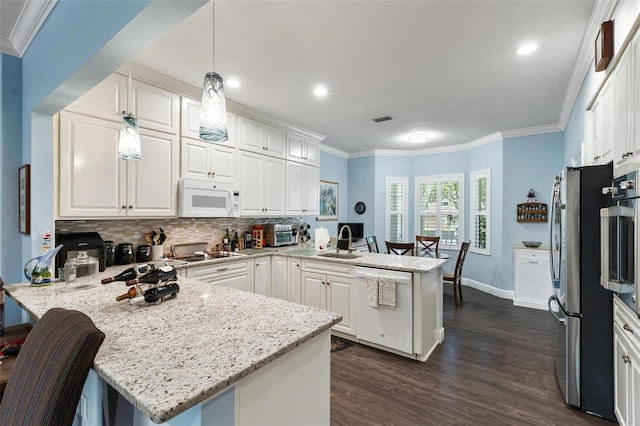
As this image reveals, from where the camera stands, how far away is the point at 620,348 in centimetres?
175

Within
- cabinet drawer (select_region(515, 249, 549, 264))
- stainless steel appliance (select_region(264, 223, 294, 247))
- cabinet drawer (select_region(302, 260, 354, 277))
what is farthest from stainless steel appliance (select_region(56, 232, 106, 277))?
cabinet drawer (select_region(515, 249, 549, 264))

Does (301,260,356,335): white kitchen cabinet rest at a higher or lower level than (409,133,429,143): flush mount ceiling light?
lower

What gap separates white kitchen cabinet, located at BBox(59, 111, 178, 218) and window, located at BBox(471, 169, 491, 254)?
199 inches

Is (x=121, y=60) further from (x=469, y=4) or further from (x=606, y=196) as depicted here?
(x=606, y=196)

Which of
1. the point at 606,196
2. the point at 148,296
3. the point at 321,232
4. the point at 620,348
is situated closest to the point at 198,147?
the point at 321,232

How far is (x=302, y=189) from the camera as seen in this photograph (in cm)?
473

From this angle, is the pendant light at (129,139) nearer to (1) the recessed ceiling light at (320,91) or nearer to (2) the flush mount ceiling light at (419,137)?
(1) the recessed ceiling light at (320,91)

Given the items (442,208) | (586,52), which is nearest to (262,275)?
(586,52)

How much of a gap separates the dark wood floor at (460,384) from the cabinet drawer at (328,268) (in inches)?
31.6

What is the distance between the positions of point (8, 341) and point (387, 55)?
328 cm

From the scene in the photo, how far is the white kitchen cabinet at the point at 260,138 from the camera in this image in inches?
149

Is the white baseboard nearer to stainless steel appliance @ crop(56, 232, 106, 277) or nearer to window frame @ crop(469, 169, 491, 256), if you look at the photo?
window frame @ crop(469, 169, 491, 256)

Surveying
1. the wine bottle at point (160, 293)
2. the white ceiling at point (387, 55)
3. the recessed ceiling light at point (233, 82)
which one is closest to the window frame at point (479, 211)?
the white ceiling at point (387, 55)

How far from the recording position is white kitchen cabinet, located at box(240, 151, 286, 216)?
12.5 feet
